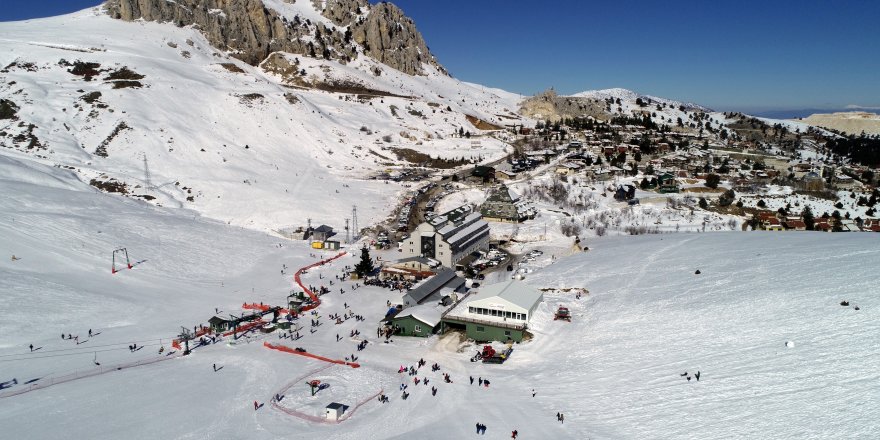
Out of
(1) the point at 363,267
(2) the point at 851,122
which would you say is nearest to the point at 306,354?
(1) the point at 363,267

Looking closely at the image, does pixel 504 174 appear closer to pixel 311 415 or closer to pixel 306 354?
pixel 306 354

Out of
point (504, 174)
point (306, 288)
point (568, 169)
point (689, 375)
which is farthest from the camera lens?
point (568, 169)

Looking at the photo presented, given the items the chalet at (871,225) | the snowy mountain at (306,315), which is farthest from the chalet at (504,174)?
the chalet at (871,225)

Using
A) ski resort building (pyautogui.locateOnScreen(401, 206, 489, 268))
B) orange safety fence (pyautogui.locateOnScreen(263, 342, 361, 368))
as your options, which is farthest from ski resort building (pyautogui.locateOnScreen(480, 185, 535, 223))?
orange safety fence (pyautogui.locateOnScreen(263, 342, 361, 368))

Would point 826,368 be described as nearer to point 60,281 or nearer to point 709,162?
point 60,281

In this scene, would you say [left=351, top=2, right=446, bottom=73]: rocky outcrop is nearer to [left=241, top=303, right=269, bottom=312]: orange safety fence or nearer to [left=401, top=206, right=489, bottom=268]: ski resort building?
[left=401, top=206, right=489, bottom=268]: ski resort building

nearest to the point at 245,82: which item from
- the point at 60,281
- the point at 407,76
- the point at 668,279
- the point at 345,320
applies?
the point at 407,76
